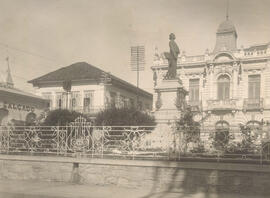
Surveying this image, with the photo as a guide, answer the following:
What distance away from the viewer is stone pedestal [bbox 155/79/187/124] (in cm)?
1497

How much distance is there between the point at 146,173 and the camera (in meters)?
9.66

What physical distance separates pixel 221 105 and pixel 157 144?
2232 cm

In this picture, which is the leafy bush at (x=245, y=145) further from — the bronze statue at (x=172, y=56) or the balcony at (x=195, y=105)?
the balcony at (x=195, y=105)

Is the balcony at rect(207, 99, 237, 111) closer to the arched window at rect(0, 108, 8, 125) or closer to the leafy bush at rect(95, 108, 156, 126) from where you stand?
the leafy bush at rect(95, 108, 156, 126)

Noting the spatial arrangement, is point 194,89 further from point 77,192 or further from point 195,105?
point 77,192

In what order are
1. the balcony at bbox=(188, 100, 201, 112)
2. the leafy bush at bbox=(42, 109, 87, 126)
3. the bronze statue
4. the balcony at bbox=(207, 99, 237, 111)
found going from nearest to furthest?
the bronze statue
the leafy bush at bbox=(42, 109, 87, 126)
the balcony at bbox=(207, 99, 237, 111)
the balcony at bbox=(188, 100, 201, 112)

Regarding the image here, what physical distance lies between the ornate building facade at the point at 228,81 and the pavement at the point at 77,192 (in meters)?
20.9

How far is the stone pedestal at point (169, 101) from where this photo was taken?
15.0 m

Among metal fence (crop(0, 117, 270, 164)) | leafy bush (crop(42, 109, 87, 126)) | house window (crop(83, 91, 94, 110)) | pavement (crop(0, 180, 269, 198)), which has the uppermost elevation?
house window (crop(83, 91, 94, 110))

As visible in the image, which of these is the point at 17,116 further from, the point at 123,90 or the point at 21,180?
the point at 21,180

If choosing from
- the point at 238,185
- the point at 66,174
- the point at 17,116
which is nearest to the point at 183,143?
the point at 238,185

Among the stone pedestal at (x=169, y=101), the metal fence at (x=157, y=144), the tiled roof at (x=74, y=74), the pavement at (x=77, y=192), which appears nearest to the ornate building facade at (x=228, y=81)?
the tiled roof at (x=74, y=74)

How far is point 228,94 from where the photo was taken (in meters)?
33.4

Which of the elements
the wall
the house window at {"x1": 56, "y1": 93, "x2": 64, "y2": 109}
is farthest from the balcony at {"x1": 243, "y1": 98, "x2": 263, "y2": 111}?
the wall
